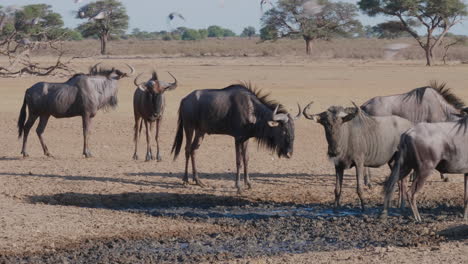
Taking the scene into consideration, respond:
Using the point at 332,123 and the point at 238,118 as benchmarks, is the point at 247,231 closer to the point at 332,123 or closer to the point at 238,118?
the point at 332,123

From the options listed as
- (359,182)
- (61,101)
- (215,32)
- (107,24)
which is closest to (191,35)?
(215,32)

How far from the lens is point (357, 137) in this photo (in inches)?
418

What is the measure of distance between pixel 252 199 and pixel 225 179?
1.44m

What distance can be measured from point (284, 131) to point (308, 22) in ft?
133

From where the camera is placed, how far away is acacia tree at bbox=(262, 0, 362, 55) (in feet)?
168

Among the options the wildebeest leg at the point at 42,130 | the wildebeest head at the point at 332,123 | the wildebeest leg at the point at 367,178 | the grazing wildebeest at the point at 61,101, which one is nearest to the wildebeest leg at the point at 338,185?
the wildebeest head at the point at 332,123

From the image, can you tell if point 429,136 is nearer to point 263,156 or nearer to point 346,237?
point 346,237

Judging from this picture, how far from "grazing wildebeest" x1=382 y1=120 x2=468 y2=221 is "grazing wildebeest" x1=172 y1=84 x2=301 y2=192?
226 cm

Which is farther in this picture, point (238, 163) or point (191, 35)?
point (191, 35)

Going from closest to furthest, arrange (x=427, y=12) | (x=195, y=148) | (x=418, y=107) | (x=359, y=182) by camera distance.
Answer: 1. (x=359, y=182)
2. (x=418, y=107)
3. (x=195, y=148)
4. (x=427, y=12)

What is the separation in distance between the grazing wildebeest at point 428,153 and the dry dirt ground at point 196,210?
1.58 ft

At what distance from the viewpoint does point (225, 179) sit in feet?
42.2

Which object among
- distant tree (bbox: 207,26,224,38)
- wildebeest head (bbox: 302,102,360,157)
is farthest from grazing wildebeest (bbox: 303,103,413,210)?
distant tree (bbox: 207,26,224,38)

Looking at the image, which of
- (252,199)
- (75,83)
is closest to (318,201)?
(252,199)
